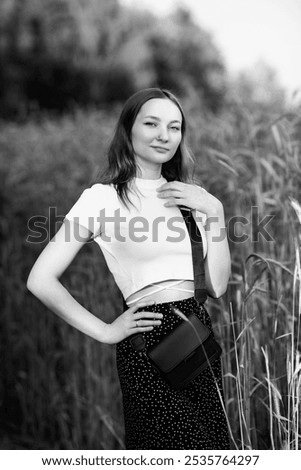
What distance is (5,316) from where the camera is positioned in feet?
11.1

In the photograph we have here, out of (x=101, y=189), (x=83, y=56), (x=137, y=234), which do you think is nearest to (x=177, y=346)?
(x=137, y=234)

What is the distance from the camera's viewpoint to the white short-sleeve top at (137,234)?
142 cm

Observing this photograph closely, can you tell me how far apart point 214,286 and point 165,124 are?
384 mm

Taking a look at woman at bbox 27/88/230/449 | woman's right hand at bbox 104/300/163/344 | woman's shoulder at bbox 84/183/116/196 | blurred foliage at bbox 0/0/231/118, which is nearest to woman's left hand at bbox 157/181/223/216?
woman at bbox 27/88/230/449

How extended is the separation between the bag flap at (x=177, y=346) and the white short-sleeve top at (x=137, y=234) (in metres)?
0.11

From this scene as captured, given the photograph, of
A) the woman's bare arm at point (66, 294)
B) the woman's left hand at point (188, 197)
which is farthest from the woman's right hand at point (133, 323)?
the woman's left hand at point (188, 197)

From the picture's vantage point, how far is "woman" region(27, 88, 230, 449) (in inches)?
56.1

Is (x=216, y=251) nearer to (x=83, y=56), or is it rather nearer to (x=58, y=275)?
(x=58, y=275)

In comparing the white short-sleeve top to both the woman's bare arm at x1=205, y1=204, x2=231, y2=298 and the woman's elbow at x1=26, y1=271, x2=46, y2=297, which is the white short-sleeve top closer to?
the woman's bare arm at x1=205, y1=204, x2=231, y2=298

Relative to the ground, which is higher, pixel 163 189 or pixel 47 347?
pixel 163 189

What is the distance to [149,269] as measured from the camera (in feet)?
4.67

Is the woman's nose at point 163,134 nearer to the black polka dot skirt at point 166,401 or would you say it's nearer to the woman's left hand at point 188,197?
the woman's left hand at point 188,197
